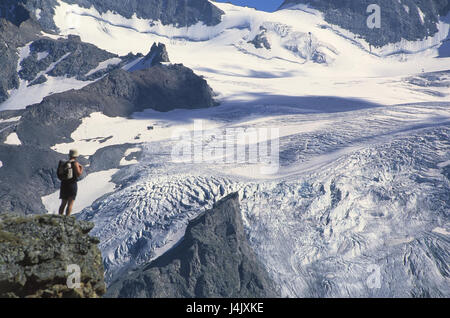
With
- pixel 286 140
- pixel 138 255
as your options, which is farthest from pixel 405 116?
pixel 138 255

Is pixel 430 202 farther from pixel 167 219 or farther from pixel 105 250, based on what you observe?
pixel 105 250

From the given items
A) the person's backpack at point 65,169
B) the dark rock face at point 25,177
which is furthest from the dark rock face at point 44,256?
the dark rock face at point 25,177

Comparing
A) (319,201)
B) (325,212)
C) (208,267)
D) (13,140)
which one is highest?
(13,140)
